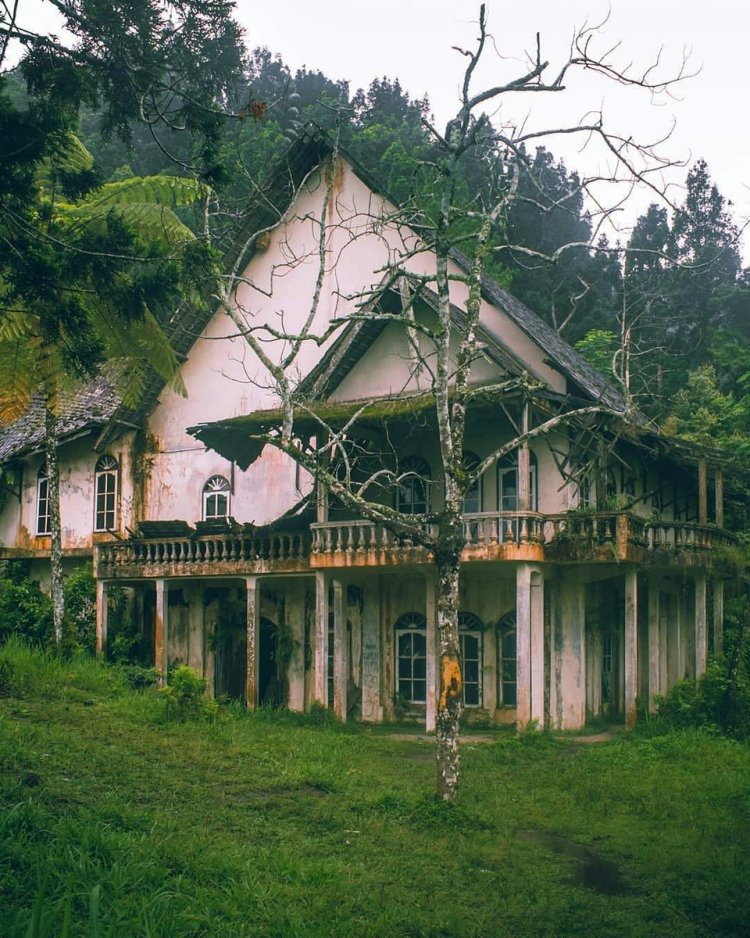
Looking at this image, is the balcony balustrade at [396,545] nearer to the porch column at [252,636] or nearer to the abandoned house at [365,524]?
the abandoned house at [365,524]

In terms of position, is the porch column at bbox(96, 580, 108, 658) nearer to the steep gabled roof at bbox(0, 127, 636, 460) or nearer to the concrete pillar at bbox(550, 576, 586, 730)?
the steep gabled roof at bbox(0, 127, 636, 460)

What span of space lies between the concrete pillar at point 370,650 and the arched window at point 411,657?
0.45 meters

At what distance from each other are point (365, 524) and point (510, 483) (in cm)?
325

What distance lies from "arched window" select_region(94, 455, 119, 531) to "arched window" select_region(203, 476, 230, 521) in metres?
2.73

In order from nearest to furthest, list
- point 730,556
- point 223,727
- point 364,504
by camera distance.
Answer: point 364,504 → point 223,727 → point 730,556

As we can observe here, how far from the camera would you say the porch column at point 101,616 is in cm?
2581

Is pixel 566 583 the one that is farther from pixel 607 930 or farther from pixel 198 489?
pixel 607 930

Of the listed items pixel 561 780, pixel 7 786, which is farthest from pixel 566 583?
pixel 7 786

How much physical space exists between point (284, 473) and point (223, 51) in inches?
717

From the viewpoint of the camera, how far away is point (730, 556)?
21.2 metres

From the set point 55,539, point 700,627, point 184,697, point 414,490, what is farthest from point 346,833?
point 700,627

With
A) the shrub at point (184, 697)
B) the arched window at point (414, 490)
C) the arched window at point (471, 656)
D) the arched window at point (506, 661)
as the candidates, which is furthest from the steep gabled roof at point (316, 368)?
the shrub at point (184, 697)

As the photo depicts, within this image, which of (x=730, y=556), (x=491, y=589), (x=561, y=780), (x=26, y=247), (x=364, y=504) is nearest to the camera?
(x=26, y=247)

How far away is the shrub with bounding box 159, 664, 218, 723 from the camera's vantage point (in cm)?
1875
